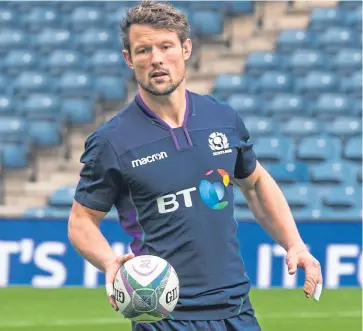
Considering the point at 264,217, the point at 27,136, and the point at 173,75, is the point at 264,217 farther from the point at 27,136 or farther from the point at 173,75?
the point at 27,136

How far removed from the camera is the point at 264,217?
14.5 feet

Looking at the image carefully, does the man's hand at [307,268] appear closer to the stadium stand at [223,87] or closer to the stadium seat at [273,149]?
the stadium stand at [223,87]

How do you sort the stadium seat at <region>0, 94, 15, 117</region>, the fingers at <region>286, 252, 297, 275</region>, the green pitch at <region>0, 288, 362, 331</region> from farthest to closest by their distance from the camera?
the stadium seat at <region>0, 94, 15, 117</region> < the green pitch at <region>0, 288, 362, 331</region> < the fingers at <region>286, 252, 297, 275</region>

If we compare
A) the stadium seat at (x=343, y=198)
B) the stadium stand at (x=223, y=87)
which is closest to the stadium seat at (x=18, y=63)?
the stadium stand at (x=223, y=87)

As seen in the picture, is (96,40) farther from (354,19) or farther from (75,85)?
(354,19)

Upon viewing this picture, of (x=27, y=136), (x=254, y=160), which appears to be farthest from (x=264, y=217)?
(x=27, y=136)

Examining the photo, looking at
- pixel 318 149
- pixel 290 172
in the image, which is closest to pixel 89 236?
pixel 290 172

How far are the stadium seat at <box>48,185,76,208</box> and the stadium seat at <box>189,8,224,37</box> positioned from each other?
3.95 metres

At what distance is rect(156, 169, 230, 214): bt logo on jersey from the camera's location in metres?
4.03

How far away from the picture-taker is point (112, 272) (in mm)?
3844

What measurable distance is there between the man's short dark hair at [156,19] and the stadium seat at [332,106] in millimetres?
10317

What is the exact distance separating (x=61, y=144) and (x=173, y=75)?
34.7 feet

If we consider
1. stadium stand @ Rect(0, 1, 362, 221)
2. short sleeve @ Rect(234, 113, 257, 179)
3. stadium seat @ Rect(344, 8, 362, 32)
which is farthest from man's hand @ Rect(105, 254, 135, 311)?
stadium seat @ Rect(344, 8, 362, 32)

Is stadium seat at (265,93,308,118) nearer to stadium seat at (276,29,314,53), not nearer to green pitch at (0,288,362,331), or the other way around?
stadium seat at (276,29,314,53)
